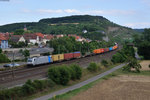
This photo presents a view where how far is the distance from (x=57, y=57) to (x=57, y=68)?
1056 inches

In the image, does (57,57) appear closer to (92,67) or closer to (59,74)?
(92,67)

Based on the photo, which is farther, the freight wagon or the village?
the village

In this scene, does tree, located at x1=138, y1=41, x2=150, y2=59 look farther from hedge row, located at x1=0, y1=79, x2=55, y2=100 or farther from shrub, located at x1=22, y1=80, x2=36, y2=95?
shrub, located at x1=22, y1=80, x2=36, y2=95

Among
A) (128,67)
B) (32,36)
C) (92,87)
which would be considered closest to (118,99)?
(92,87)

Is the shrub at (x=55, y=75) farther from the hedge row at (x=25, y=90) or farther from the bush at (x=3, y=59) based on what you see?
the bush at (x=3, y=59)

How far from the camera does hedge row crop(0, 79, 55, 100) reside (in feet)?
70.1

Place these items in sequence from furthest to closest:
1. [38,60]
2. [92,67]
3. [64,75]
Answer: [38,60], [92,67], [64,75]

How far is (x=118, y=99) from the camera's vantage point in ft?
76.0

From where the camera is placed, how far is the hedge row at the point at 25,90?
70.1 ft

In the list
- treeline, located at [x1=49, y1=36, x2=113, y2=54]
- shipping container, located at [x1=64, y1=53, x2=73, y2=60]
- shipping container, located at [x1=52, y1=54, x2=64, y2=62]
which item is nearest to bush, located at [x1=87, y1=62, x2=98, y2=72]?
shipping container, located at [x1=52, y1=54, x2=64, y2=62]

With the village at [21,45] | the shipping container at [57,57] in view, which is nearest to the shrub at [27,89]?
the shipping container at [57,57]

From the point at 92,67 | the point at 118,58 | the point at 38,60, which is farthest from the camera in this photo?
the point at 118,58

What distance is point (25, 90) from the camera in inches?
934

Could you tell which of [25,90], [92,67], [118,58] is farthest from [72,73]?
[118,58]
